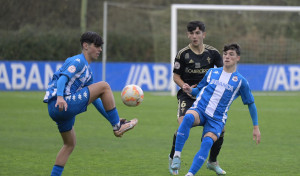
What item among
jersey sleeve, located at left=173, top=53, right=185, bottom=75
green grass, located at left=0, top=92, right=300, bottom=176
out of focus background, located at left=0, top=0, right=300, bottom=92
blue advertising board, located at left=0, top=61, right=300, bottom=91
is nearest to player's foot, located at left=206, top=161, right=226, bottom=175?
green grass, located at left=0, top=92, right=300, bottom=176

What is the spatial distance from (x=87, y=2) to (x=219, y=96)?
94.3 ft

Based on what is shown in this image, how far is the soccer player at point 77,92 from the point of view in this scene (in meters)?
6.24

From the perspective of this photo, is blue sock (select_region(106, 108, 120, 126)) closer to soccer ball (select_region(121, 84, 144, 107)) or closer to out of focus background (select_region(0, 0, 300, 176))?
soccer ball (select_region(121, 84, 144, 107))

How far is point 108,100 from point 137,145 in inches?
167

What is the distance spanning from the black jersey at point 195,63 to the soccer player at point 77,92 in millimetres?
1666

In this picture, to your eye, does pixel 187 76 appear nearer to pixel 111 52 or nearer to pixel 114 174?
pixel 114 174

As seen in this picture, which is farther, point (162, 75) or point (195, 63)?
point (162, 75)

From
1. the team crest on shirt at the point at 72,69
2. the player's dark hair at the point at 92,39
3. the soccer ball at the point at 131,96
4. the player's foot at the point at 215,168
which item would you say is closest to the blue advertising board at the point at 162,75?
the player's foot at the point at 215,168

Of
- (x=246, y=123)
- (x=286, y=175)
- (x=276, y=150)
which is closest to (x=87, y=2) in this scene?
(x=246, y=123)

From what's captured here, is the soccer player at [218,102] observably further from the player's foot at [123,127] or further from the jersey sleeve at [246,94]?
the player's foot at [123,127]

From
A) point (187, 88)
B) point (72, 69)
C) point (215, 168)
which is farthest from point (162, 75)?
point (72, 69)

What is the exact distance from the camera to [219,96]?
23.1 ft

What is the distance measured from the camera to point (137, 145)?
417 inches

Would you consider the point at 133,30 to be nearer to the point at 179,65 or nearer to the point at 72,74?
→ the point at 179,65
